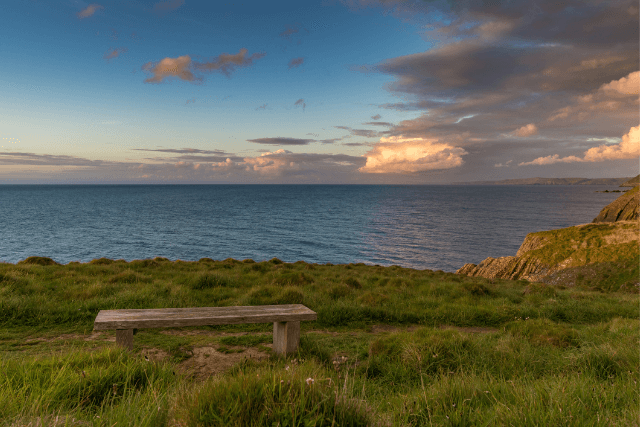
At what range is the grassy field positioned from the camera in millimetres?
2451

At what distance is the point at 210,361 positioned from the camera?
5281mm

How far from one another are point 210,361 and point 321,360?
177 centimetres

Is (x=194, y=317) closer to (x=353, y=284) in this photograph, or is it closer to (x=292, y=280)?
(x=292, y=280)

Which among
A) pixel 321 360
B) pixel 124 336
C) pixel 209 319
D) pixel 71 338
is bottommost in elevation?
pixel 71 338

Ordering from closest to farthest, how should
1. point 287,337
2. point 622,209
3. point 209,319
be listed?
1. point 209,319
2. point 287,337
3. point 622,209

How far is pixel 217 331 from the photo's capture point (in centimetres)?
720

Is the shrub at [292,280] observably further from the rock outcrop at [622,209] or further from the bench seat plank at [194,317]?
the rock outcrop at [622,209]

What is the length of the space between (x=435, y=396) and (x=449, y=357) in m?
2.02

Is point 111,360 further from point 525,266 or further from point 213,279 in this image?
point 525,266

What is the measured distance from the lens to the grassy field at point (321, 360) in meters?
2.45

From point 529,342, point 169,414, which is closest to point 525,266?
point 529,342

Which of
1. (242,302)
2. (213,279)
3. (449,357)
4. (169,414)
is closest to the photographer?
(169,414)

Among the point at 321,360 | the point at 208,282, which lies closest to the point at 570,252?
the point at 208,282

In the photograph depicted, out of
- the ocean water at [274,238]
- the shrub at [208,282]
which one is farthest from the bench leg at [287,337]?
the ocean water at [274,238]
